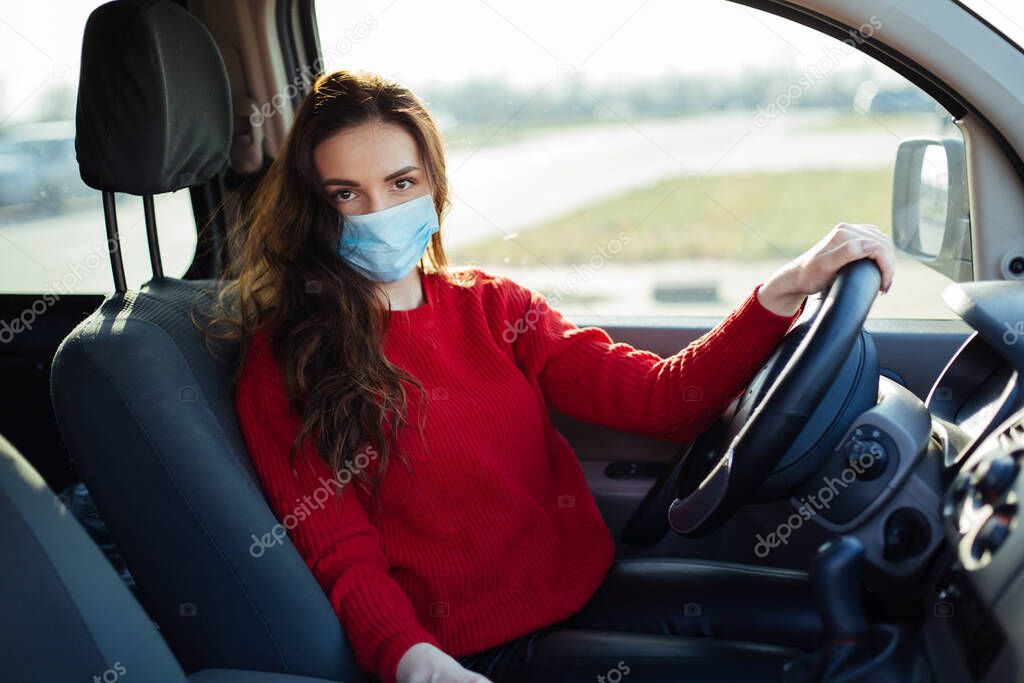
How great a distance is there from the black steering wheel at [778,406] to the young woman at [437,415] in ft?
0.32

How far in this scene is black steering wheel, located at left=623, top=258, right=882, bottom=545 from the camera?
1.24m

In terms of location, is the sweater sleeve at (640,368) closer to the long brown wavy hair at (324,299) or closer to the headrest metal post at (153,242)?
the long brown wavy hair at (324,299)

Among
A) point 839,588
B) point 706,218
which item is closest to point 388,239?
point 839,588

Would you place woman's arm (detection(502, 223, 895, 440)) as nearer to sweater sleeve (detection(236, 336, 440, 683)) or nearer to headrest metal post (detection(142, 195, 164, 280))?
sweater sleeve (detection(236, 336, 440, 683))

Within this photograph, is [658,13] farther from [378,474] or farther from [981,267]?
[378,474]

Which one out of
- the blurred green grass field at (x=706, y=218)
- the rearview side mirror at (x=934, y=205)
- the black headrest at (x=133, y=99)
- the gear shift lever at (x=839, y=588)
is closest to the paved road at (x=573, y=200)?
the rearview side mirror at (x=934, y=205)

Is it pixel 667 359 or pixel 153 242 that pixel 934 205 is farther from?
pixel 153 242

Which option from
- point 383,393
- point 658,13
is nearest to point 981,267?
point 658,13

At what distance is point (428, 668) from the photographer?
129cm

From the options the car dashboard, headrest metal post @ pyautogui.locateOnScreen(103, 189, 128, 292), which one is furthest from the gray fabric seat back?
the car dashboard

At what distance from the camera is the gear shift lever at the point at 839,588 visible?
3.86 feet

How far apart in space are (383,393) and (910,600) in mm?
801

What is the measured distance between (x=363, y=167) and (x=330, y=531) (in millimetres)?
567

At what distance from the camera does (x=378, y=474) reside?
4.81 feet
